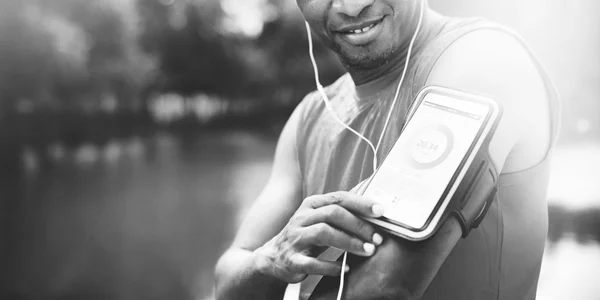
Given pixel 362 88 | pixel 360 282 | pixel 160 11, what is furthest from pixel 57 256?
pixel 360 282

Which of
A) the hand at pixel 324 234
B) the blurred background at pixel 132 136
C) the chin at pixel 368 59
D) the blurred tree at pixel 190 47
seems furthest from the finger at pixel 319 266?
the blurred tree at pixel 190 47

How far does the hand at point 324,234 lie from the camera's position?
478 mm

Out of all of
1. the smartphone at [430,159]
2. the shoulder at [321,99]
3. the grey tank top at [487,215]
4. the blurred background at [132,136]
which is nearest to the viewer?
the smartphone at [430,159]

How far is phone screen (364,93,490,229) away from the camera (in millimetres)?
469

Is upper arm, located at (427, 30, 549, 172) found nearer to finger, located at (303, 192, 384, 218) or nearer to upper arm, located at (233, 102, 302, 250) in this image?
finger, located at (303, 192, 384, 218)

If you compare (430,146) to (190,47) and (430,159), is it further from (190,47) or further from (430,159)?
(190,47)

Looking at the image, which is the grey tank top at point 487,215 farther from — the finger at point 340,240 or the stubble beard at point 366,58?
the finger at point 340,240

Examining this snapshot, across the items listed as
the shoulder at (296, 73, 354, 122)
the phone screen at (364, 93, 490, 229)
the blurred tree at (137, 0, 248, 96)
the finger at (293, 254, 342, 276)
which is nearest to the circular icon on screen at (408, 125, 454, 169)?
the phone screen at (364, 93, 490, 229)

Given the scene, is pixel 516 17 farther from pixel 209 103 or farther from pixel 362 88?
pixel 209 103

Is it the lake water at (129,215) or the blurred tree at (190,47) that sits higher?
the blurred tree at (190,47)

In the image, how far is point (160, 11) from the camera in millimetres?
1623

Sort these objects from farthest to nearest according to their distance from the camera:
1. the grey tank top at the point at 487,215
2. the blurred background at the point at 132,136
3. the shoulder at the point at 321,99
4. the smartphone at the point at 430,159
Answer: the blurred background at the point at 132,136
the shoulder at the point at 321,99
the grey tank top at the point at 487,215
the smartphone at the point at 430,159

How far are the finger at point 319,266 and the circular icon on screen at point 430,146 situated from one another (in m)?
0.11

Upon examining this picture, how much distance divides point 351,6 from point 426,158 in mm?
220
